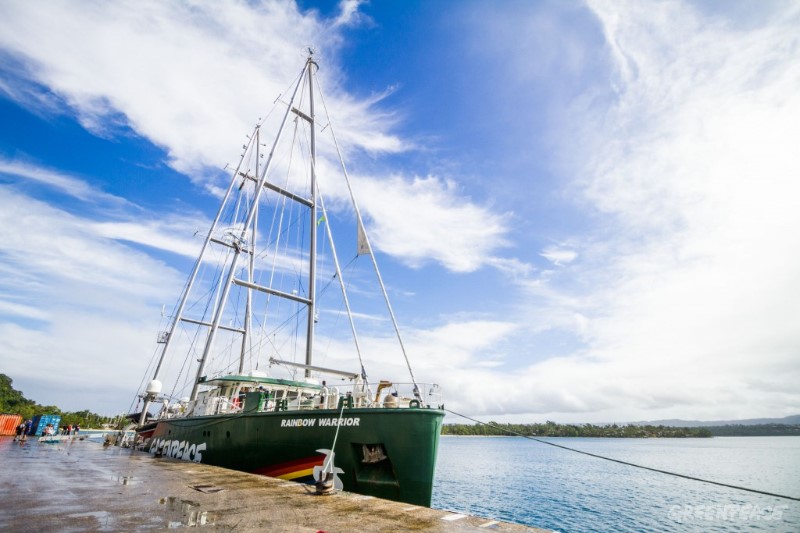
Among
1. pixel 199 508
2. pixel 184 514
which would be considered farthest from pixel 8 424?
pixel 184 514

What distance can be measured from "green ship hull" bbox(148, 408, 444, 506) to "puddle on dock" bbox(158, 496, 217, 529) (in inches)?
162

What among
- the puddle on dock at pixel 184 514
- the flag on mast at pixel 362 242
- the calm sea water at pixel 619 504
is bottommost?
the calm sea water at pixel 619 504

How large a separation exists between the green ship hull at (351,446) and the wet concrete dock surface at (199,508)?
149cm

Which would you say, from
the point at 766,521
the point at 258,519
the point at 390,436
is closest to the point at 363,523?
the point at 258,519

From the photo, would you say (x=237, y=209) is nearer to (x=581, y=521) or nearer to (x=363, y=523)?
(x=363, y=523)

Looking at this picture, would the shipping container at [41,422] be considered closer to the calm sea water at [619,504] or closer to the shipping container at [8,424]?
the shipping container at [8,424]

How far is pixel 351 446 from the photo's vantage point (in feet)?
36.6

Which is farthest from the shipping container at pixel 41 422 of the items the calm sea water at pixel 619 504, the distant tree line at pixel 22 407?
the calm sea water at pixel 619 504

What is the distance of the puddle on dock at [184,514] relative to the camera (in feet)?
20.5

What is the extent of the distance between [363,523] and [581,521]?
2041 centimetres

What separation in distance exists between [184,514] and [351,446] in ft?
16.5

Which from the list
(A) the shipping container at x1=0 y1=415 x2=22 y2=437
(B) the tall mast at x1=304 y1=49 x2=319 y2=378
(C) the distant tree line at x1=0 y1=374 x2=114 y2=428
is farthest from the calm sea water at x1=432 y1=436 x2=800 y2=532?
(C) the distant tree line at x1=0 y1=374 x2=114 y2=428

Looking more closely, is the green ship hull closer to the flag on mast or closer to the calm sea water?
the flag on mast

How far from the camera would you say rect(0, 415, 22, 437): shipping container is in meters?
35.1
